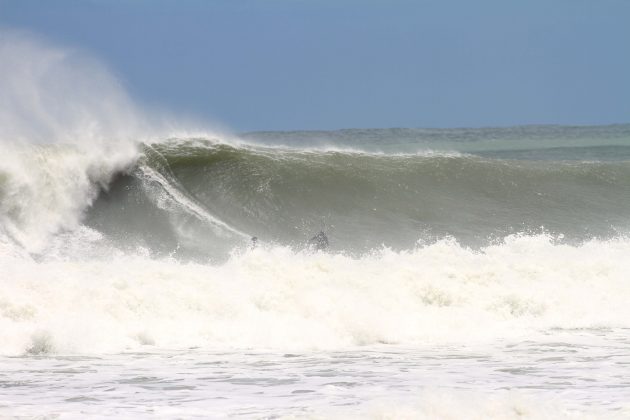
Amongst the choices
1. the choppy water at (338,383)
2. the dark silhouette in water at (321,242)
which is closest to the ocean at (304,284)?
the choppy water at (338,383)

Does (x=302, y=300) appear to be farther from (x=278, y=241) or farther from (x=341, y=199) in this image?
(x=341, y=199)

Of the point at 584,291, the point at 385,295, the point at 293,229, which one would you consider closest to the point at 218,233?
the point at 293,229

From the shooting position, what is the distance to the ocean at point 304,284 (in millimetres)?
7809

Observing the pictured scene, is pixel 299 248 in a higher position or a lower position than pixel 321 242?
lower

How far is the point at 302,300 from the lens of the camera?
1190 cm

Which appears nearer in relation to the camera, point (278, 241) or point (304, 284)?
point (304, 284)

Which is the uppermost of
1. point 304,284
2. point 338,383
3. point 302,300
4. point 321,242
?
point 321,242

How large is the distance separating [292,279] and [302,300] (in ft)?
2.56

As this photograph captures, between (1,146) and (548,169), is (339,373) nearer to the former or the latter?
(1,146)

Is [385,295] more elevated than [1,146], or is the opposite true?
[1,146]

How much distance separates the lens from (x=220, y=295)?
1177 centimetres

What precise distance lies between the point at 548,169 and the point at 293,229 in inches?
300

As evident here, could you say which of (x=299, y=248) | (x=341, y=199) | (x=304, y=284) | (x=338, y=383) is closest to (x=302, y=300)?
(x=304, y=284)

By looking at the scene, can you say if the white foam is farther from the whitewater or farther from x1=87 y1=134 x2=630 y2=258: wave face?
x1=87 y1=134 x2=630 y2=258: wave face
